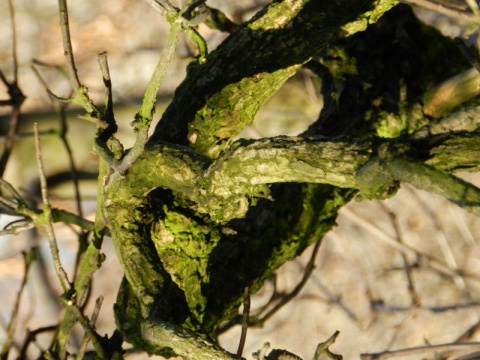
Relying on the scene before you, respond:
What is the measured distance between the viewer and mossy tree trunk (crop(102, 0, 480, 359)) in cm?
133

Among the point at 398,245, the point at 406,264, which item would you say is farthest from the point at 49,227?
the point at 406,264

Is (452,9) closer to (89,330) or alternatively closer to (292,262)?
(89,330)

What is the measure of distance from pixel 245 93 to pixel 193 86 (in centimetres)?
16

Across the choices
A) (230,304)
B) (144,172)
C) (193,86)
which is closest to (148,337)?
(144,172)

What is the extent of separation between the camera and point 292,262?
4.43 metres

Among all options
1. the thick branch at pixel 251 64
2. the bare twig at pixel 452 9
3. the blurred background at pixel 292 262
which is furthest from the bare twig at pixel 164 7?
the blurred background at pixel 292 262

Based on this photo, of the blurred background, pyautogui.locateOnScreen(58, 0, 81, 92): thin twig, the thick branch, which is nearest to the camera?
pyautogui.locateOnScreen(58, 0, 81, 92): thin twig

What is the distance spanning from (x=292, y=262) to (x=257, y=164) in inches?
121

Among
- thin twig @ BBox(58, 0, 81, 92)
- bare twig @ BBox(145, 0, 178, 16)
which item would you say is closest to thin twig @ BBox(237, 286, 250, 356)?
thin twig @ BBox(58, 0, 81, 92)

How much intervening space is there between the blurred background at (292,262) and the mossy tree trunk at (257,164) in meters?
1.75

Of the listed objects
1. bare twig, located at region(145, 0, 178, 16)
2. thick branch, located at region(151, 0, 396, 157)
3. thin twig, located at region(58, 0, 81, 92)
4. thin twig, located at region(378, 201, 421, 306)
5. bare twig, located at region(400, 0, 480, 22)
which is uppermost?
thin twig, located at region(378, 201, 421, 306)

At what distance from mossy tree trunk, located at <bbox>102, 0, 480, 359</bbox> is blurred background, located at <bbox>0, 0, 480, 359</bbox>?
5.74 ft

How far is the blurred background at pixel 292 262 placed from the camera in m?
3.94

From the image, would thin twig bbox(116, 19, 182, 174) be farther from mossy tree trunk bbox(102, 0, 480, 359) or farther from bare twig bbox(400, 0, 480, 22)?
bare twig bbox(400, 0, 480, 22)
